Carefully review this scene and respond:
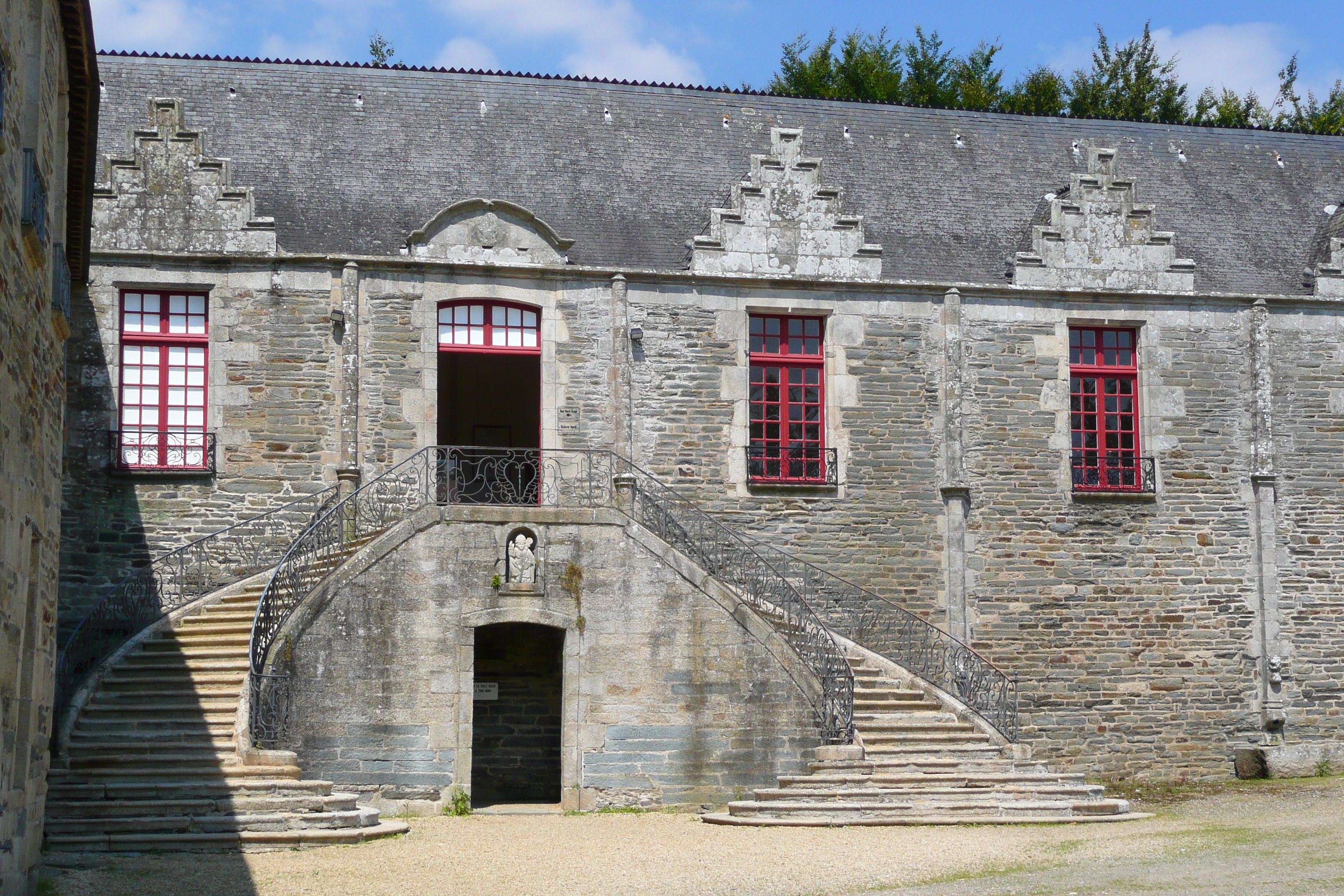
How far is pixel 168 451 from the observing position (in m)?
14.4

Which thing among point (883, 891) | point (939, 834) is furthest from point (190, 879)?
point (939, 834)

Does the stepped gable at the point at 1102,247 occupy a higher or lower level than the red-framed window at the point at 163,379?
higher

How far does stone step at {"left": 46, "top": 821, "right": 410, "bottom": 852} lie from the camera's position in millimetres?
10070

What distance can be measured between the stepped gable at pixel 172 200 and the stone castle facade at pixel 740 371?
30mm

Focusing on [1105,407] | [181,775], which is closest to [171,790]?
[181,775]

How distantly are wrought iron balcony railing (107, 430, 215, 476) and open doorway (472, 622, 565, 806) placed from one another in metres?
3.03

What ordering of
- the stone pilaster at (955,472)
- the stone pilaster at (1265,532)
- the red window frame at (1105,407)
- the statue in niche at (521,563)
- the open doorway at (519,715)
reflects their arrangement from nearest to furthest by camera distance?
the statue in niche at (521,563), the open doorway at (519,715), the stone pilaster at (955,472), the stone pilaster at (1265,532), the red window frame at (1105,407)

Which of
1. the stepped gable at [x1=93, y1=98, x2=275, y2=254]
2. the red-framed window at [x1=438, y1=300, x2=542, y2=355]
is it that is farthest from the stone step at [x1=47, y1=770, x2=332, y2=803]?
the stepped gable at [x1=93, y1=98, x2=275, y2=254]

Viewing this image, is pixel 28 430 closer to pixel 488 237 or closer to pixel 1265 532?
pixel 488 237

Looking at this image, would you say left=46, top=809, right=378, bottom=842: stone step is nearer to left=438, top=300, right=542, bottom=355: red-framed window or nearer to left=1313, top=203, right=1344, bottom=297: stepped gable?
left=438, top=300, right=542, bottom=355: red-framed window

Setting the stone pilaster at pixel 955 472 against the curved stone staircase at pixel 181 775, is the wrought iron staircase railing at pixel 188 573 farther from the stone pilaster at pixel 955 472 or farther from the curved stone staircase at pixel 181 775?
the stone pilaster at pixel 955 472

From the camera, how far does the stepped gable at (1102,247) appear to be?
52.4ft

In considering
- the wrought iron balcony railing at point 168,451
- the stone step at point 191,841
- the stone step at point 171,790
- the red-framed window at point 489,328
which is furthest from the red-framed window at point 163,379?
the stone step at point 191,841

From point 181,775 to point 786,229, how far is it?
784 cm
